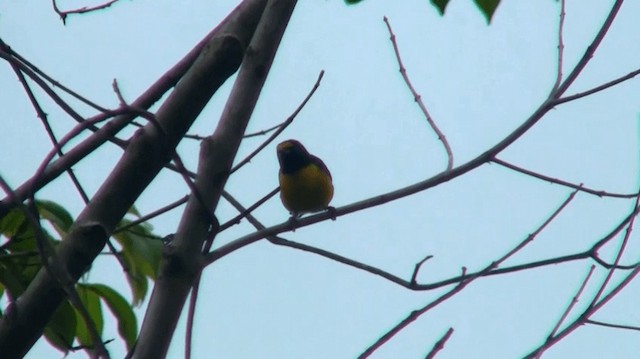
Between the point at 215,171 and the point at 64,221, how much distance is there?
0.67 meters

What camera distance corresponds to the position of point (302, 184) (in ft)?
17.6

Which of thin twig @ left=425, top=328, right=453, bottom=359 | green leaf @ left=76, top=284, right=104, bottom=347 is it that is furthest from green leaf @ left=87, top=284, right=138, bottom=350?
thin twig @ left=425, top=328, right=453, bottom=359

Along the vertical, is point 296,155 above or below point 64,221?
above

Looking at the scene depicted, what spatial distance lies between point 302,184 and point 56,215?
323 centimetres

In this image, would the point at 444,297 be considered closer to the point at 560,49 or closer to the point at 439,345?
the point at 439,345

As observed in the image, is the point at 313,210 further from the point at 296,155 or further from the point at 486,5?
the point at 486,5

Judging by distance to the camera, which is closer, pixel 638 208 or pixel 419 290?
pixel 419 290

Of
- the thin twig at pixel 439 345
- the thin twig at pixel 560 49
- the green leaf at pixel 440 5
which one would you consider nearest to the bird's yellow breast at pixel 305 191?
the thin twig at pixel 560 49

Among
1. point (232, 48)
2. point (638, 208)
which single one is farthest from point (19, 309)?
point (638, 208)

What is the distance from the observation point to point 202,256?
1629 mm

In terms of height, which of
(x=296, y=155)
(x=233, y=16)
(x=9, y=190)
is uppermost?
(x=296, y=155)

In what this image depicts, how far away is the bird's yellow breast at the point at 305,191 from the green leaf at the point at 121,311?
308 cm

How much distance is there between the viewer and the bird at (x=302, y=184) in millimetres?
5340

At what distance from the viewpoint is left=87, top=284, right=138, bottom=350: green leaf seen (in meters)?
2.23
